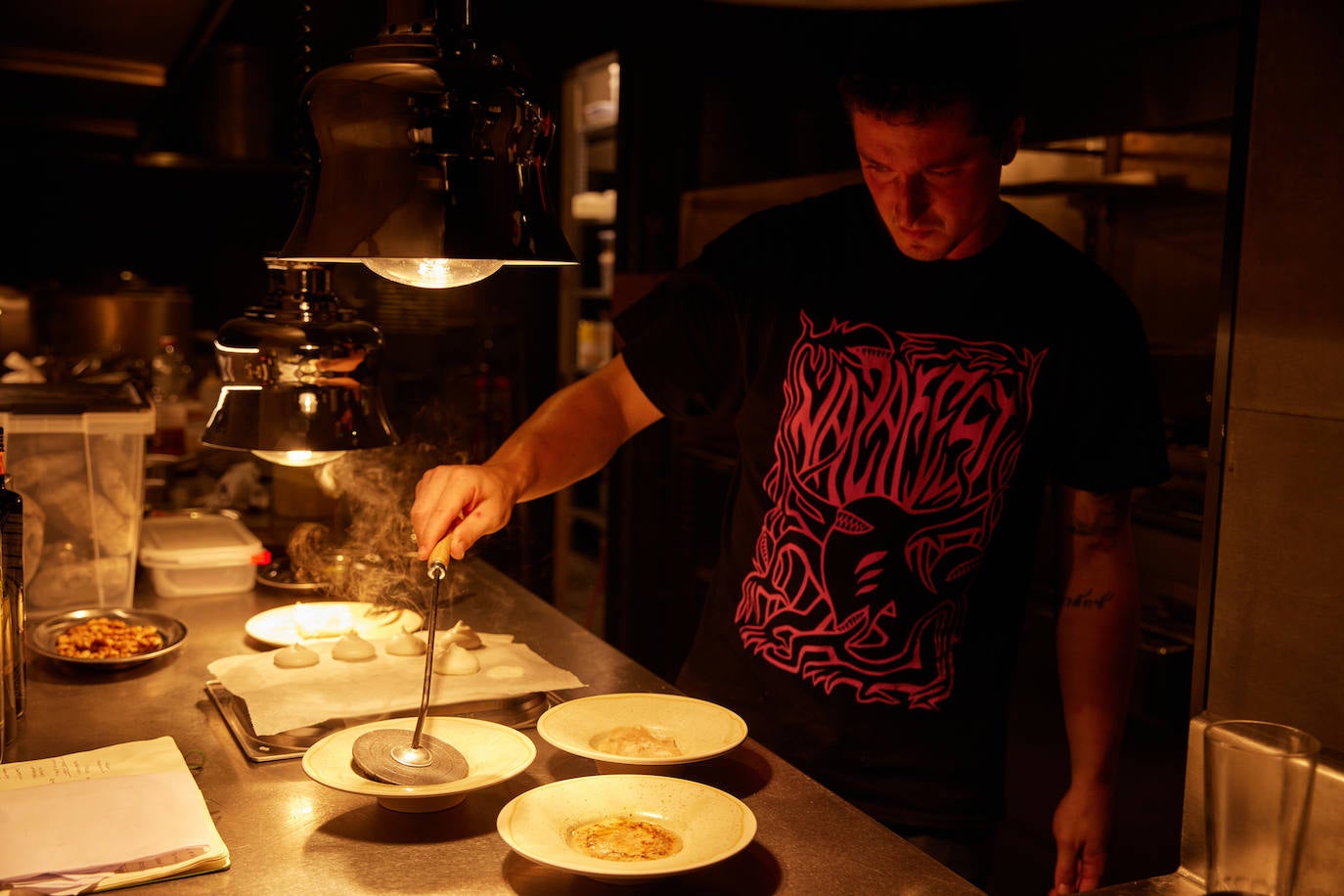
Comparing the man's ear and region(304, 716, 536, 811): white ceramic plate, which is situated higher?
the man's ear

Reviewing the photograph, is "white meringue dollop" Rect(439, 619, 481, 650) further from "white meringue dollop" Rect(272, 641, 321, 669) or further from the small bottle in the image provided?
the small bottle

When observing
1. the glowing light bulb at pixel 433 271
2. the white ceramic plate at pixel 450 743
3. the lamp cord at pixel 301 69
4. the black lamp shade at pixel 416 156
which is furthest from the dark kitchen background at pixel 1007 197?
the white ceramic plate at pixel 450 743

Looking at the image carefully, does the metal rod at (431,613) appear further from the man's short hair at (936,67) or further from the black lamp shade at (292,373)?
the man's short hair at (936,67)

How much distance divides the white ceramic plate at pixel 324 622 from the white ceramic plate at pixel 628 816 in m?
0.71

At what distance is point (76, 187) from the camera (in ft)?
20.8

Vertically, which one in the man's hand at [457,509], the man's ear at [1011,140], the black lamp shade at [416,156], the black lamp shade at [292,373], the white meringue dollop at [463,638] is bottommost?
the white meringue dollop at [463,638]

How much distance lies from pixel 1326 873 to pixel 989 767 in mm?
733

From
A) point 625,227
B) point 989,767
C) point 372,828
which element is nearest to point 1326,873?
point 989,767

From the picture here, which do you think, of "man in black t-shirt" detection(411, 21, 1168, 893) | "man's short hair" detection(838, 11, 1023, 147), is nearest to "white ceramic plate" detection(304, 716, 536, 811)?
"man in black t-shirt" detection(411, 21, 1168, 893)

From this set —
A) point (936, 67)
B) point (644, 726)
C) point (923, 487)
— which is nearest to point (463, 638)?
point (644, 726)

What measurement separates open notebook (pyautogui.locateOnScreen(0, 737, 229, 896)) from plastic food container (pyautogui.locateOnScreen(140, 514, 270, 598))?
2.96 ft

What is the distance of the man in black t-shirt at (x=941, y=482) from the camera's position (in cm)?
172

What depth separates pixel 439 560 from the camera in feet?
4.96

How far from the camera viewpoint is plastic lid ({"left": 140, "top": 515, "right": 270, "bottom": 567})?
7.22 feet
